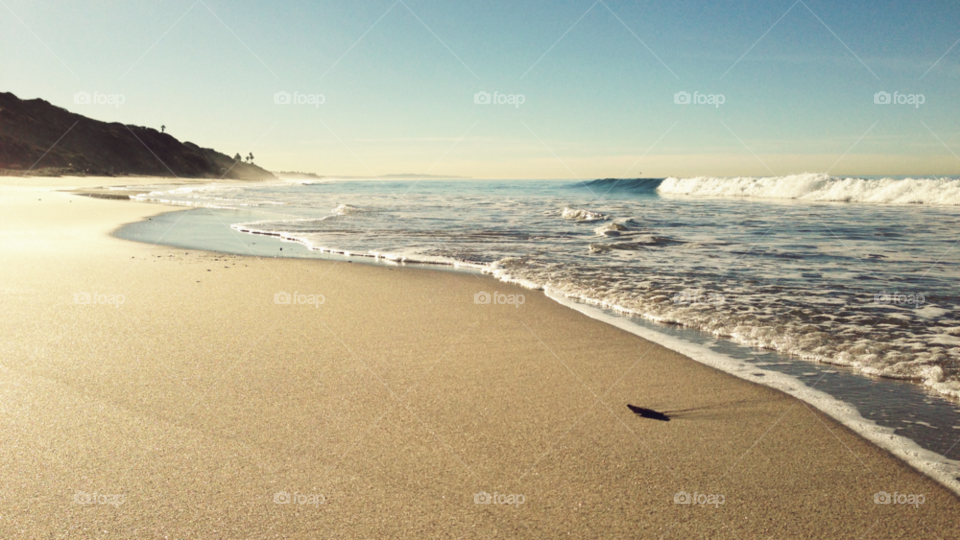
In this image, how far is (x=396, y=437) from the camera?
3324 mm

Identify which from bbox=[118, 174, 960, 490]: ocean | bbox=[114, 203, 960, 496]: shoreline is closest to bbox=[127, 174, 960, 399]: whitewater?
bbox=[118, 174, 960, 490]: ocean

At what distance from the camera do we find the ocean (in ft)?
15.4

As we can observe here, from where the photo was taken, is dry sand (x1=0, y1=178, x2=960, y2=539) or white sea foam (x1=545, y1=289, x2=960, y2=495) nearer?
dry sand (x1=0, y1=178, x2=960, y2=539)

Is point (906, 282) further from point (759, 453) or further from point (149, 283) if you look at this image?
point (149, 283)

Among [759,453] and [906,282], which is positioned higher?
[906,282]

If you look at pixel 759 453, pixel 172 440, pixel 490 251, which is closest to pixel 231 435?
pixel 172 440

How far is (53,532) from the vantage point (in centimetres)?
236

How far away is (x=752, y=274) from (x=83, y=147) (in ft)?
396

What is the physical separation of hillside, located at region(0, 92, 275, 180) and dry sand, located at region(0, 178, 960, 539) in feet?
248

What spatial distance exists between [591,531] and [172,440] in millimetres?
2429

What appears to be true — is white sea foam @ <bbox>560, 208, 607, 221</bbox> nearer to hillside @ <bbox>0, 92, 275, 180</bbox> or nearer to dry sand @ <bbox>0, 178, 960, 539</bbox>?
dry sand @ <bbox>0, 178, 960, 539</bbox>

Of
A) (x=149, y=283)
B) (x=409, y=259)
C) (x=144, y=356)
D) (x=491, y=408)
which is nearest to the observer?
(x=491, y=408)

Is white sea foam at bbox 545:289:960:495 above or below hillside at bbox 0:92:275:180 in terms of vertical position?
below

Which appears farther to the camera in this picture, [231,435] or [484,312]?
[484,312]
